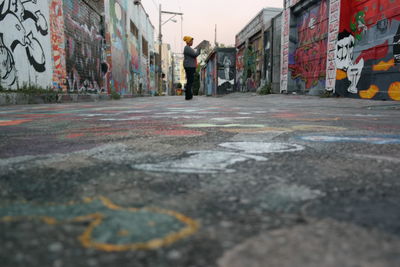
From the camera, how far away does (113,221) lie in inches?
22.0

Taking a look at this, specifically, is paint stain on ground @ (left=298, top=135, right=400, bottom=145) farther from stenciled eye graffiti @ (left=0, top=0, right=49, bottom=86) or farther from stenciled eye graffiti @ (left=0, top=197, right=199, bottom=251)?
stenciled eye graffiti @ (left=0, top=0, right=49, bottom=86)

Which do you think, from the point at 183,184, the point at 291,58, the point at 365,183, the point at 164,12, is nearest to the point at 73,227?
the point at 183,184

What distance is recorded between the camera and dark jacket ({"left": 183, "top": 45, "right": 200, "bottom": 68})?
328 inches

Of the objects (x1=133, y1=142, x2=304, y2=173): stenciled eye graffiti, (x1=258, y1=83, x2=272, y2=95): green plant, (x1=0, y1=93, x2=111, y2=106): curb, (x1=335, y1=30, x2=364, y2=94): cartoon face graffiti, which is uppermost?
(x1=335, y1=30, x2=364, y2=94): cartoon face graffiti

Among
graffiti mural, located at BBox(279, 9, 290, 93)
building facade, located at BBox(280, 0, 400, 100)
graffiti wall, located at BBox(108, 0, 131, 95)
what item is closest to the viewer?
building facade, located at BBox(280, 0, 400, 100)

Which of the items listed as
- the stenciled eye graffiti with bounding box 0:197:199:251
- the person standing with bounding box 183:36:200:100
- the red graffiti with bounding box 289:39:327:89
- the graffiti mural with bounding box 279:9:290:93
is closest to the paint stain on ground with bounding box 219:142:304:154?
the stenciled eye graffiti with bounding box 0:197:199:251

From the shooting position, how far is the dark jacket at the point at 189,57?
8.34 m

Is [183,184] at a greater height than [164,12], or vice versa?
[164,12]

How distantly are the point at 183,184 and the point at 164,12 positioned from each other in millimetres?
34980

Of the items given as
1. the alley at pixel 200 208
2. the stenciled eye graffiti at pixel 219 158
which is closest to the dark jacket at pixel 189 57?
the stenciled eye graffiti at pixel 219 158

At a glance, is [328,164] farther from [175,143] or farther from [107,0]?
[107,0]

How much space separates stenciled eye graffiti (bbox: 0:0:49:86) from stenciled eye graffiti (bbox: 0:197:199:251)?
581 centimetres

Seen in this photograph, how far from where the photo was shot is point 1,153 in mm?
1229

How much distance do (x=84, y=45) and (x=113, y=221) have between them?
10.1 m
